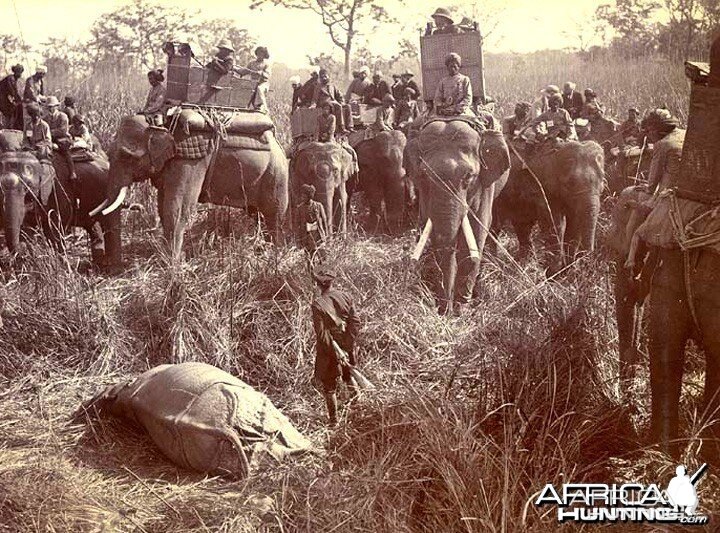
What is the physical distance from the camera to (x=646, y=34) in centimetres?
1257

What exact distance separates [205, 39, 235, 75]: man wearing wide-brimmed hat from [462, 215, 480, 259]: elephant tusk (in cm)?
301

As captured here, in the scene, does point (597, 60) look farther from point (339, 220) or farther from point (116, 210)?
point (116, 210)

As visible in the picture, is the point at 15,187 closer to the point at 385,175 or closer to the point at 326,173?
the point at 326,173

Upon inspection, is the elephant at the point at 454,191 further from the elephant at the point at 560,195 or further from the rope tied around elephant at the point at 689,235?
the rope tied around elephant at the point at 689,235

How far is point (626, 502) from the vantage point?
14.0 feet

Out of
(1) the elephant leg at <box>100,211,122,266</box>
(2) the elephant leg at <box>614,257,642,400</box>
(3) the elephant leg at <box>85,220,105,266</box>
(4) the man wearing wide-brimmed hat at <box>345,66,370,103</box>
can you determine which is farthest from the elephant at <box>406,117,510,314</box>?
(4) the man wearing wide-brimmed hat at <box>345,66,370,103</box>

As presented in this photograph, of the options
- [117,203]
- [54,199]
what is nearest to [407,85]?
[54,199]

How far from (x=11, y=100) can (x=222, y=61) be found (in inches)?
158

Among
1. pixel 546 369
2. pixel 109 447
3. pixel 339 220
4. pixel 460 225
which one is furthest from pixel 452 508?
pixel 339 220

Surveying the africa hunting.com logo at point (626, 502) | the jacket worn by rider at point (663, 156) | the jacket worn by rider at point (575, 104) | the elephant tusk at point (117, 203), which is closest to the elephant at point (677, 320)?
the africa hunting.com logo at point (626, 502)

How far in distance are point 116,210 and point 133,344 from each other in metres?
2.92

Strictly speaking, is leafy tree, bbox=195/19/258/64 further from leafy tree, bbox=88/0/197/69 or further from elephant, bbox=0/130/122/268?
elephant, bbox=0/130/122/268

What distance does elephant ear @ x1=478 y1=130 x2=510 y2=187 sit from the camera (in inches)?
354

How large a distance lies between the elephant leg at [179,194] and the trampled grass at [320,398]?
1.45 feet
